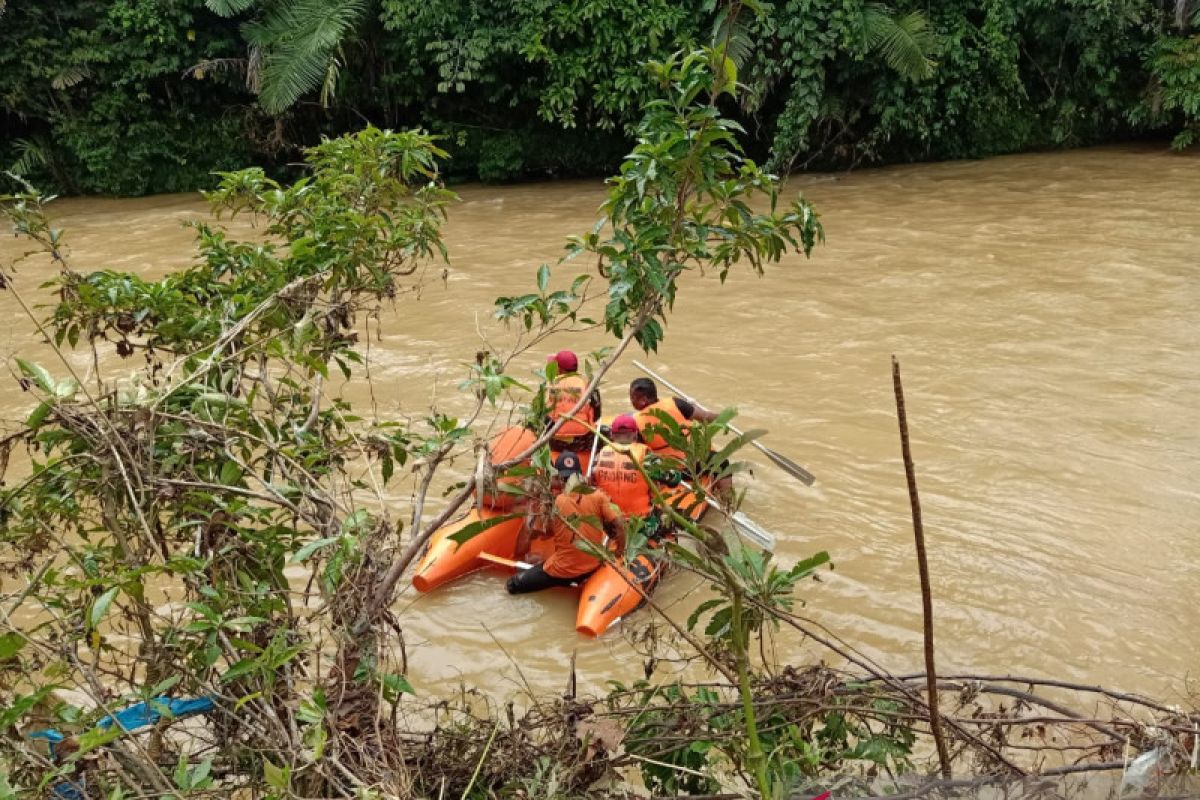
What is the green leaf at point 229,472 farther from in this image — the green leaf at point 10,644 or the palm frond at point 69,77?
the palm frond at point 69,77

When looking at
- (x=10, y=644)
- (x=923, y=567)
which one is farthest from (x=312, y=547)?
(x=923, y=567)

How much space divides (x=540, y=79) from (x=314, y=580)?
501 inches

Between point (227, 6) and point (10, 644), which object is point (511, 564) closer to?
point (10, 644)

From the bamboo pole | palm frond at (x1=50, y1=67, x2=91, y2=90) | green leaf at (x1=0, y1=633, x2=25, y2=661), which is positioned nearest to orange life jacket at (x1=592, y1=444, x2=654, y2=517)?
the bamboo pole

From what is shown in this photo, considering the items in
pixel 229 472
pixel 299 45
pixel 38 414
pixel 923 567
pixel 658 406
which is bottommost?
pixel 658 406

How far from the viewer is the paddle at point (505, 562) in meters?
5.54

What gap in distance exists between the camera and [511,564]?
5555mm

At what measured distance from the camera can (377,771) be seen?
215 centimetres

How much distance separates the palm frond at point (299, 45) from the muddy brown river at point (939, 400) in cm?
212

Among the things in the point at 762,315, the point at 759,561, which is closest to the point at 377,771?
the point at 759,561

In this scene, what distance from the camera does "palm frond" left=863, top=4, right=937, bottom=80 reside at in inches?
503

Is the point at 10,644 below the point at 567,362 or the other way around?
the other way around

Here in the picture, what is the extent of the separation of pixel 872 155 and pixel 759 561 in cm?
1359

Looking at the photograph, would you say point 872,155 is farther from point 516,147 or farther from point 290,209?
point 290,209
